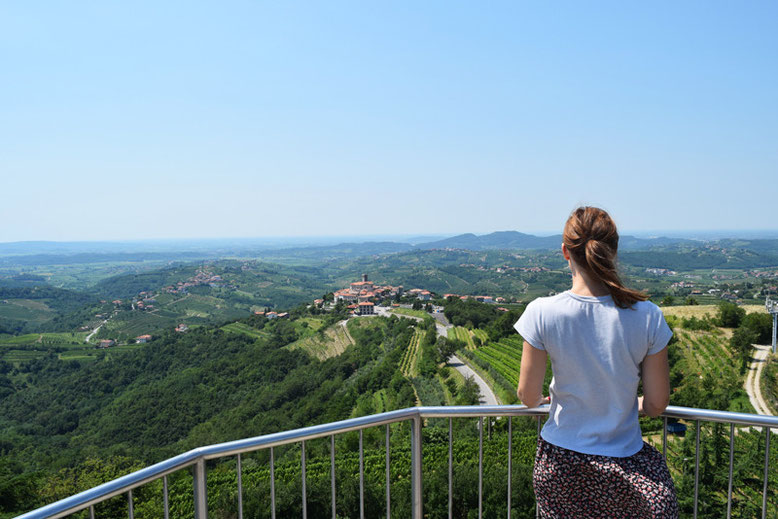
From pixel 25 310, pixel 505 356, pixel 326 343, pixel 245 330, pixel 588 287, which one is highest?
pixel 588 287

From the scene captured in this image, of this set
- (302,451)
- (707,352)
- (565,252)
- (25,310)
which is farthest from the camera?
(25,310)

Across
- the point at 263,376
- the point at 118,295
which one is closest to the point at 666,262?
the point at 263,376

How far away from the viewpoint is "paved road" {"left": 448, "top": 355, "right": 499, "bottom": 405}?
30.7 metres

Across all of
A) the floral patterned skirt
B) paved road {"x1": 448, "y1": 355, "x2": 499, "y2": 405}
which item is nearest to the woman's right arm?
the floral patterned skirt

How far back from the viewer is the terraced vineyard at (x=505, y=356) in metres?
33.4

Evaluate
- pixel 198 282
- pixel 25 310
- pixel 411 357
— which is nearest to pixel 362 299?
pixel 411 357

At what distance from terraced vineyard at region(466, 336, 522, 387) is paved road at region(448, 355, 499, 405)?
1.58 metres

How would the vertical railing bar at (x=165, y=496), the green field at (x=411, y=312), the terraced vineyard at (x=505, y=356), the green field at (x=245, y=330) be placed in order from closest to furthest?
the vertical railing bar at (x=165, y=496) < the terraced vineyard at (x=505, y=356) < the green field at (x=411, y=312) < the green field at (x=245, y=330)

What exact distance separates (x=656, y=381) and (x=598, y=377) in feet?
0.72

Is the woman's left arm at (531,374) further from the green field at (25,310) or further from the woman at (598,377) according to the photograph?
the green field at (25,310)

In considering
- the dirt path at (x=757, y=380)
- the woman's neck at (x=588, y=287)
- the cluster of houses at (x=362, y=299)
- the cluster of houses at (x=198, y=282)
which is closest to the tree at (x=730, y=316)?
the dirt path at (x=757, y=380)

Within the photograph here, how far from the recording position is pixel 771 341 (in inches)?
1258

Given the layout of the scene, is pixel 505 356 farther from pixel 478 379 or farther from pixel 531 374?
pixel 531 374

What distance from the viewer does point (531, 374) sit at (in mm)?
1436
